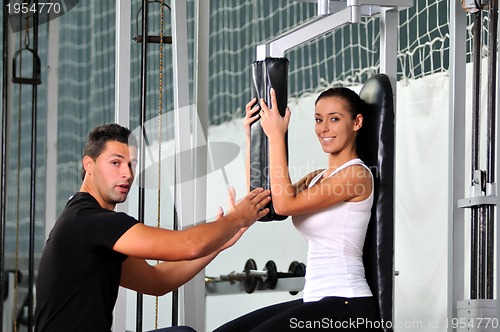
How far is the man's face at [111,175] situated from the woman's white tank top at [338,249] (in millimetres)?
525

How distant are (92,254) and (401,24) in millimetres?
2897

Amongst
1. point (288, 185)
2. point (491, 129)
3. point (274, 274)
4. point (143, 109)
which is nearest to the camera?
point (288, 185)

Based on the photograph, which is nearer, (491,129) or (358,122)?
(358,122)

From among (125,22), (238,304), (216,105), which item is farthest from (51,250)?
(216,105)

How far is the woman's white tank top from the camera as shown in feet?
7.78

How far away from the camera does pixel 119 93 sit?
2.79 metres

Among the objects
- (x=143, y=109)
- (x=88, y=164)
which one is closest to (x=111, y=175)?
(x=88, y=164)

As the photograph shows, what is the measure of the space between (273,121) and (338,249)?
405 millimetres

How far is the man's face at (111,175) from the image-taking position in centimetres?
236

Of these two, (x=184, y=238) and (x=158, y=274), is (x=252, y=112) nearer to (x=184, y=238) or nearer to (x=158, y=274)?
(x=184, y=238)

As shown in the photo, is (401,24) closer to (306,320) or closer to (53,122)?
(53,122)

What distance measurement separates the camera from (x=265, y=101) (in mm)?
2377

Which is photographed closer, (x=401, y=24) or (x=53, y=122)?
(x=53, y=122)

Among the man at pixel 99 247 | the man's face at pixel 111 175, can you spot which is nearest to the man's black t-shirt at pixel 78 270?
the man at pixel 99 247
